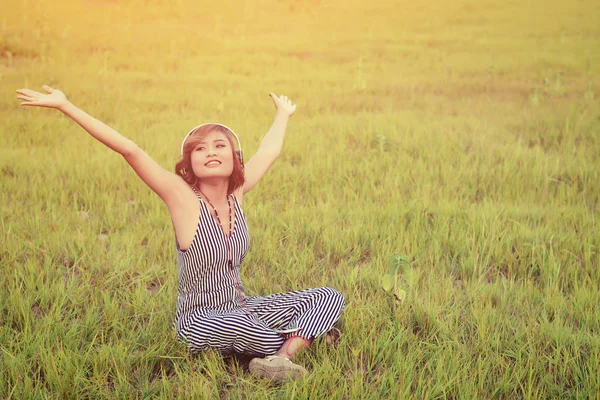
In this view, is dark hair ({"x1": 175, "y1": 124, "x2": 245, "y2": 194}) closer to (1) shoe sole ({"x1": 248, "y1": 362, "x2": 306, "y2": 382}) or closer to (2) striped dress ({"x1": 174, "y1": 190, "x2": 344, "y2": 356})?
(2) striped dress ({"x1": 174, "y1": 190, "x2": 344, "y2": 356})

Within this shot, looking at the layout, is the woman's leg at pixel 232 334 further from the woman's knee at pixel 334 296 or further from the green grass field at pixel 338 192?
the woman's knee at pixel 334 296

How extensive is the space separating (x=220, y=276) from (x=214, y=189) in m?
0.32

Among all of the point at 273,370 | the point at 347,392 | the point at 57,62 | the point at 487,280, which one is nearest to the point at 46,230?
the point at 273,370

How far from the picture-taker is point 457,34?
26.1ft

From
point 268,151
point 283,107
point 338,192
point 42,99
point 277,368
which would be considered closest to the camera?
point 42,99

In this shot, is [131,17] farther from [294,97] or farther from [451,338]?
[451,338]

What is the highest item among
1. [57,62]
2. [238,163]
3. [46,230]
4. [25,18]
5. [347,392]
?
[25,18]

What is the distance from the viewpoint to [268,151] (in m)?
2.49

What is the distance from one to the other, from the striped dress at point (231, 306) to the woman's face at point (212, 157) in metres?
0.11

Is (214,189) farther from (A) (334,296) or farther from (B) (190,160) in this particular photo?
(A) (334,296)

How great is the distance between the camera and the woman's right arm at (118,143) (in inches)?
73.2

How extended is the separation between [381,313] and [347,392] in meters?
0.53

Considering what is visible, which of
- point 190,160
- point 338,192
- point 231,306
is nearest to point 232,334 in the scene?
point 231,306

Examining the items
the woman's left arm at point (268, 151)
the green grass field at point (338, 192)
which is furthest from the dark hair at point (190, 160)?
the green grass field at point (338, 192)
